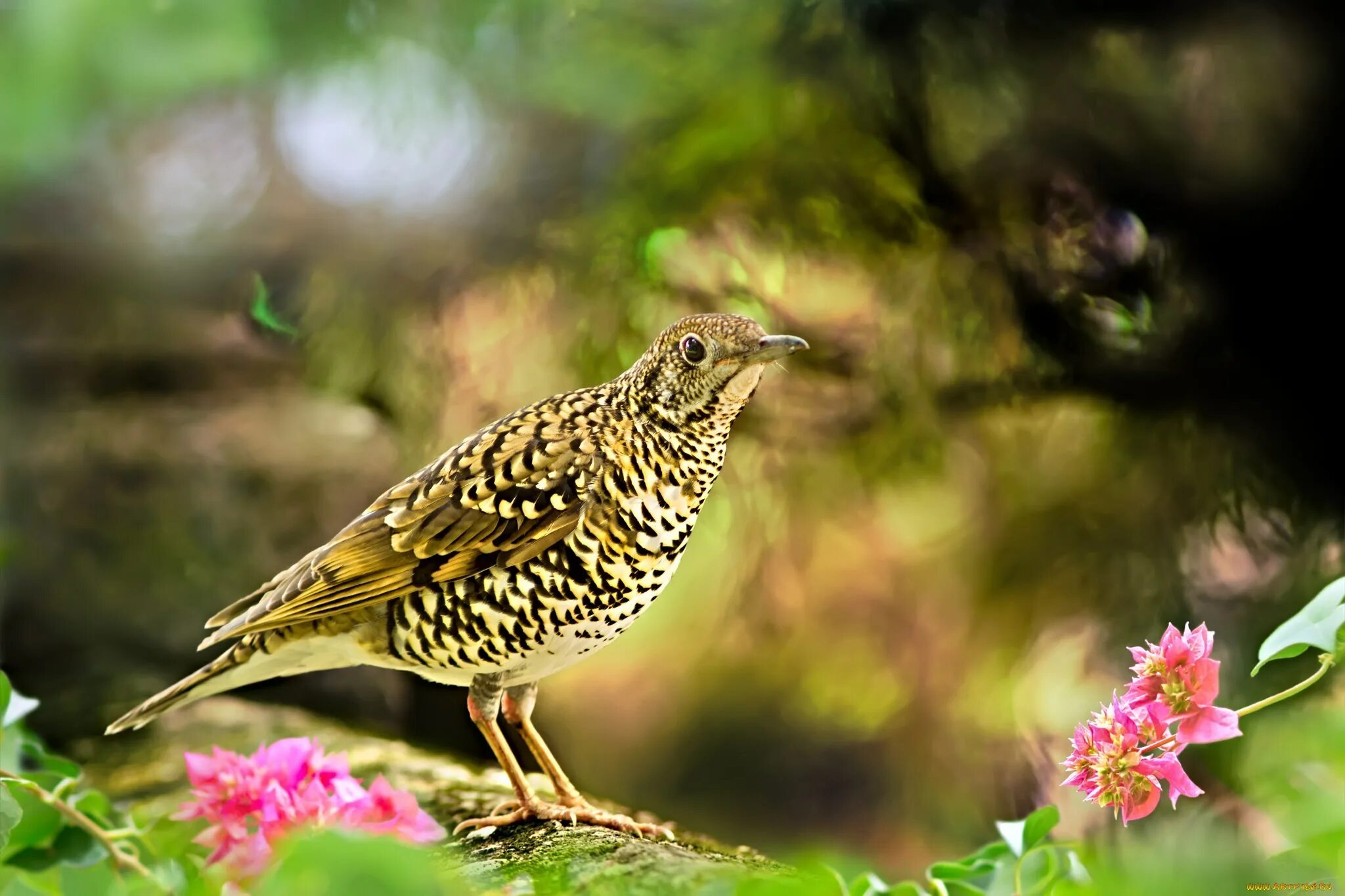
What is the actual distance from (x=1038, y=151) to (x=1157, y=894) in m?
0.74

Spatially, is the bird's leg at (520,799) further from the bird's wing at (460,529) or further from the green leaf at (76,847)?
the green leaf at (76,847)

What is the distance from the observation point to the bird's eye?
2.72 ft

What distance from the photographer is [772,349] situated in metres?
0.80

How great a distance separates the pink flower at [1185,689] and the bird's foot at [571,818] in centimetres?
41

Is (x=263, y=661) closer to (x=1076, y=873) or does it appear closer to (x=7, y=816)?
(x=7, y=816)

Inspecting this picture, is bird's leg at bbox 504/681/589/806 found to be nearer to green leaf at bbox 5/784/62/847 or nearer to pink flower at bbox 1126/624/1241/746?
green leaf at bbox 5/784/62/847

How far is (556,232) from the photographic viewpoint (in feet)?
4.13

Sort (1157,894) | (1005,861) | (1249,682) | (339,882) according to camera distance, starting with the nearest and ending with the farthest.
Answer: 1. (339,882)
2. (1005,861)
3. (1157,894)
4. (1249,682)

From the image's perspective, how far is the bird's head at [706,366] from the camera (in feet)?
2.67

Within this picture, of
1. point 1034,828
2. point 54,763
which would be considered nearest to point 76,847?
point 54,763

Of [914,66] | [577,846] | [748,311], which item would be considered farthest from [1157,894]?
[914,66]

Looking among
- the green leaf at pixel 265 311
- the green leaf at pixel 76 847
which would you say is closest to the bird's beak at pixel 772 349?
the green leaf at pixel 76 847

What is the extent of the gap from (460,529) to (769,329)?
0.47m

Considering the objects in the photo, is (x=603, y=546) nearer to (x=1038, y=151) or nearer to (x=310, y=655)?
(x=310, y=655)
